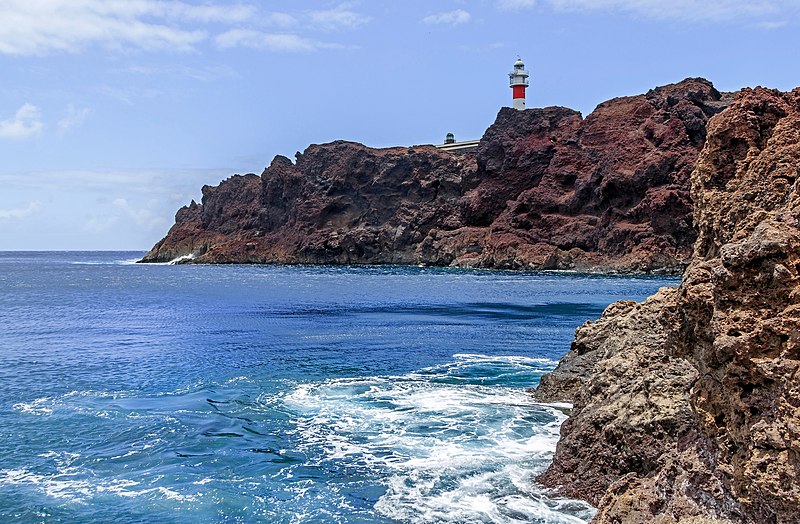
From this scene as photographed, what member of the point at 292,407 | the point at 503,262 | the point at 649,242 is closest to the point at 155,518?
the point at 292,407

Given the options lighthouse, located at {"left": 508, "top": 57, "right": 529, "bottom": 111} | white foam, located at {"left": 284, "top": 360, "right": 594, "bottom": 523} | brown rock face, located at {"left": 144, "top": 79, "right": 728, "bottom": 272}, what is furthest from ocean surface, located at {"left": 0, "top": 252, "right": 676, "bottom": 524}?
lighthouse, located at {"left": 508, "top": 57, "right": 529, "bottom": 111}

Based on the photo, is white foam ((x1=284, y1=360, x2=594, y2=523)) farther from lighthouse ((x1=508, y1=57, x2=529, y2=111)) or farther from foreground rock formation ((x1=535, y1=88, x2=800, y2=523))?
lighthouse ((x1=508, y1=57, x2=529, y2=111))

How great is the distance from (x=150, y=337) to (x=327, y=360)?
10655mm

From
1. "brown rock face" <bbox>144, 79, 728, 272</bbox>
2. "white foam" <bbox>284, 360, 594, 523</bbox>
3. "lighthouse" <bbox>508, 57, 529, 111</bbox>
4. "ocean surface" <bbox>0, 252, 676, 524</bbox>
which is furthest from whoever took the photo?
"lighthouse" <bbox>508, 57, 529, 111</bbox>

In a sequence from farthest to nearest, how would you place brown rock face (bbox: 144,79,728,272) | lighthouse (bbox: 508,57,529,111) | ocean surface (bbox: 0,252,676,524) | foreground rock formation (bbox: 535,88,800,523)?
lighthouse (bbox: 508,57,529,111) → brown rock face (bbox: 144,79,728,272) → ocean surface (bbox: 0,252,676,524) → foreground rock formation (bbox: 535,88,800,523)

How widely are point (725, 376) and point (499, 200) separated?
345 ft

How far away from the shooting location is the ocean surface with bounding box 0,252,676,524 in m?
9.93

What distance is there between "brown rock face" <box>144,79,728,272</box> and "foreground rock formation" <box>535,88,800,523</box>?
74917 mm

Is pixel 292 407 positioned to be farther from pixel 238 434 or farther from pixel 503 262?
pixel 503 262

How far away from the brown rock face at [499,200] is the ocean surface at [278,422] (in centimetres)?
5919

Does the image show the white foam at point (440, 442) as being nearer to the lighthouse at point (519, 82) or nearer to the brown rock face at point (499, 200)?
the brown rock face at point (499, 200)

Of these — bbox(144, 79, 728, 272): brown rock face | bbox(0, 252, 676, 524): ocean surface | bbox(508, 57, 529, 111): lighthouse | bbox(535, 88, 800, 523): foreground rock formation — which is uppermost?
bbox(508, 57, 529, 111): lighthouse

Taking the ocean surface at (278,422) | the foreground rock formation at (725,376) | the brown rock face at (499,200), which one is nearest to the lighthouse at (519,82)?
the brown rock face at (499,200)

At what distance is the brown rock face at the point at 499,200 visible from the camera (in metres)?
87.8
